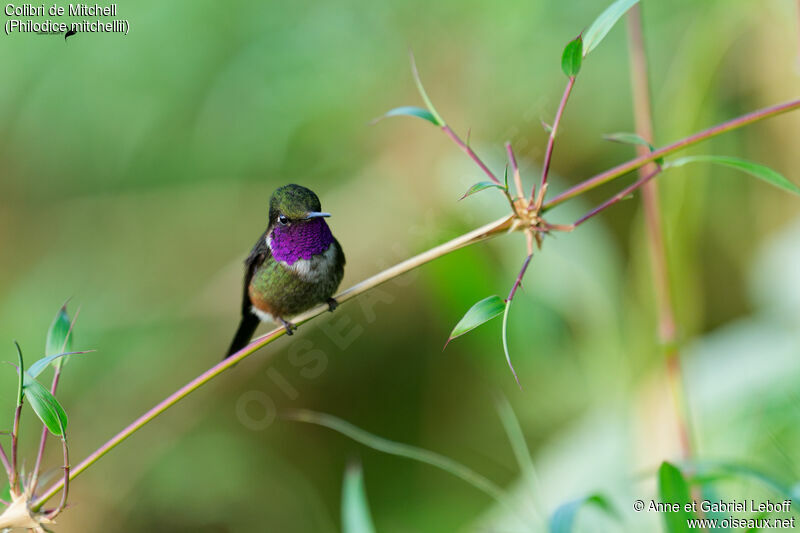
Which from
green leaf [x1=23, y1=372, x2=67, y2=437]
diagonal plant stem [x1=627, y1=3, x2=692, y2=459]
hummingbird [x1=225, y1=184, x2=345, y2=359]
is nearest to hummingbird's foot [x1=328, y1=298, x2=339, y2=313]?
hummingbird [x1=225, y1=184, x2=345, y2=359]

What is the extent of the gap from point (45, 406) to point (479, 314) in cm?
51

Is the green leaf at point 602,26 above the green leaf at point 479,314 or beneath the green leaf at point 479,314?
above

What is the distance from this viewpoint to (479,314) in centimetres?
73

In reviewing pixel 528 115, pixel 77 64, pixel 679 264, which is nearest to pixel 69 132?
pixel 77 64

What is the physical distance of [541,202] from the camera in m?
0.82

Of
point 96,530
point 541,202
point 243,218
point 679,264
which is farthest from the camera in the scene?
point 243,218

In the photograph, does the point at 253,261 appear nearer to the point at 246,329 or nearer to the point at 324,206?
the point at 246,329

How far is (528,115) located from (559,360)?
935 mm

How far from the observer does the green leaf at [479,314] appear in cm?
71

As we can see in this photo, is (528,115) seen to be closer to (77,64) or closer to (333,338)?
(333,338)

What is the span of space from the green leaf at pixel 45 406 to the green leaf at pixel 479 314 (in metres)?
0.47

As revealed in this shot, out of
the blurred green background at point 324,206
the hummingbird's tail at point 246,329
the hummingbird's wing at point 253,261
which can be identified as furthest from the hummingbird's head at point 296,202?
the blurred green background at point 324,206

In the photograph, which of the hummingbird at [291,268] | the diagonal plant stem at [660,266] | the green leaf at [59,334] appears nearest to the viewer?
the green leaf at [59,334]

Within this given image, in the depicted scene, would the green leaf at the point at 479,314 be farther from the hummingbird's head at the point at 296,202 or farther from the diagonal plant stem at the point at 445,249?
the hummingbird's head at the point at 296,202
